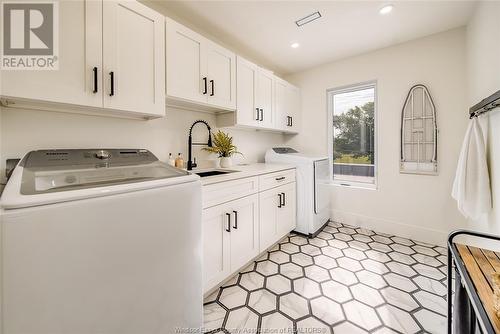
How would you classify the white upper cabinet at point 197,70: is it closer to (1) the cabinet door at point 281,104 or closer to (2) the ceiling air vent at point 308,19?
(2) the ceiling air vent at point 308,19

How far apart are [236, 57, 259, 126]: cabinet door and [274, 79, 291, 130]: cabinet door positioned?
0.48 metres

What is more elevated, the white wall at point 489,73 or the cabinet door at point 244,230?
the white wall at point 489,73

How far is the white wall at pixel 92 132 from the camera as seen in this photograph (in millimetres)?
1210

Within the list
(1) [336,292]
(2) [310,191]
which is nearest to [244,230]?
(1) [336,292]

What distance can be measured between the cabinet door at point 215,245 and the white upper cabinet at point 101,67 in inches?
34.6

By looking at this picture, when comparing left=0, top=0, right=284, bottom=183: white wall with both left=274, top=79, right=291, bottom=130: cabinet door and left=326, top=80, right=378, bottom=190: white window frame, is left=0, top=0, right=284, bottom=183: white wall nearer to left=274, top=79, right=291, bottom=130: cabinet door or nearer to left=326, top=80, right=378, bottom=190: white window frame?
left=274, top=79, right=291, bottom=130: cabinet door

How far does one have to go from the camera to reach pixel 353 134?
3.05 metres

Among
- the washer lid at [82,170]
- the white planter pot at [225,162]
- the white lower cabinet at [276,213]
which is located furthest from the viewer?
the white planter pot at [225,162]

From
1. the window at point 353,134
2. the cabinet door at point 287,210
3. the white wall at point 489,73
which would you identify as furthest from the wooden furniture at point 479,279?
the window at point 353,134

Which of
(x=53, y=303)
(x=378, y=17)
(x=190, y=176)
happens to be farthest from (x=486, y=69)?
(x=53, y=303)

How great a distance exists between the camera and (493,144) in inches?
59.4

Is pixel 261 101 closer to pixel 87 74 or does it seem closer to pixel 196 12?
pixel 196 12

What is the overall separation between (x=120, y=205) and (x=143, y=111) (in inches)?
32.4

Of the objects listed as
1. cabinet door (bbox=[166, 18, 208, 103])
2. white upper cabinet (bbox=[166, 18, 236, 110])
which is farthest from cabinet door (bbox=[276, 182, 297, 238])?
cabinet door (bbox=[166, 18, 208, 103])
